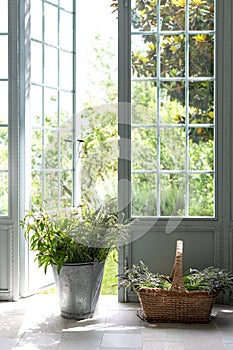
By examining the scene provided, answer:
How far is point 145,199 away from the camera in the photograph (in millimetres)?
5059

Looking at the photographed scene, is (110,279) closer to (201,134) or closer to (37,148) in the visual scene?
(37,148)

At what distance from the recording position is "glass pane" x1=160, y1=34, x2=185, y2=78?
5.04 meters

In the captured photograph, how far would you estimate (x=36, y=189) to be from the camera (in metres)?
5.27

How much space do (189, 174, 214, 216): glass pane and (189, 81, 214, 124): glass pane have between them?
1.47 ft

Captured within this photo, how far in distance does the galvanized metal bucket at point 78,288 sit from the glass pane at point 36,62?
5.27 ft

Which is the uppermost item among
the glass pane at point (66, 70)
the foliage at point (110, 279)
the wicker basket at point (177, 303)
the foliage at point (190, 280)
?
the glass pane at point (66, 70)

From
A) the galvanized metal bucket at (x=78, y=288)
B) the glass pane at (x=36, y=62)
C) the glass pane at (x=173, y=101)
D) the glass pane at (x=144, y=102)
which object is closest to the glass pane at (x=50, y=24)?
the glass pane at (x=36, y=62)

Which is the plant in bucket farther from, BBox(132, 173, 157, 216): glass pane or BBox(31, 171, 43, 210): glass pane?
BBox(31, 171, 43, 210): glass pane

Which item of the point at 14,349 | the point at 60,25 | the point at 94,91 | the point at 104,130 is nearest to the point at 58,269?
the point at 14,349

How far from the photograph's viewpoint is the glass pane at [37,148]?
5262 mm

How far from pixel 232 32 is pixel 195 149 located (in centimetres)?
95

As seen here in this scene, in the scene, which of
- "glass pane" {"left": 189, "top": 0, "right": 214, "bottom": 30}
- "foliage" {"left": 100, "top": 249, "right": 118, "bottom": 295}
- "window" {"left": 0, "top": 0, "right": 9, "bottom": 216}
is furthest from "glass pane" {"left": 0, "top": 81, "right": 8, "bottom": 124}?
"foliage" {"left": 100, "top": 249, "right": 118, "bottom": 295}

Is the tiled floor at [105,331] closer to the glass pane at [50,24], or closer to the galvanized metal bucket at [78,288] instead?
the galvanized metal bucket at [78,288]

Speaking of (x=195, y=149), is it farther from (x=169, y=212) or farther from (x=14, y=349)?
(x=14, y=349)
